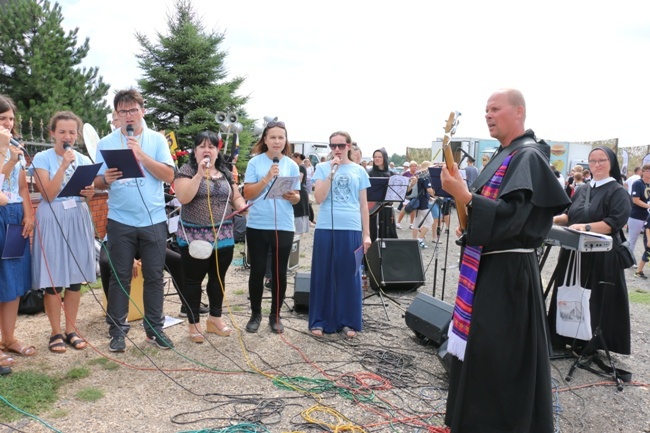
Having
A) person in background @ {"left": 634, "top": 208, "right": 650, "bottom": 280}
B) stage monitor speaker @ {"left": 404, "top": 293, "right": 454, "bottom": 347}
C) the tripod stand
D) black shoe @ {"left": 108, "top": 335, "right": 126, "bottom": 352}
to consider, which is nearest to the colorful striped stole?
stage monitor speaker @ {"left": 404, "top": 293, "right": 454, "bottom": 347}

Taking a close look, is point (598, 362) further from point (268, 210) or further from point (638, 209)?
point (638, 209)

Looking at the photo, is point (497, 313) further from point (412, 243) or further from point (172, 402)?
point (412, 243)

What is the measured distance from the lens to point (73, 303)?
4.16 meters

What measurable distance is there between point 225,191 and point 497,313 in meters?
2.65

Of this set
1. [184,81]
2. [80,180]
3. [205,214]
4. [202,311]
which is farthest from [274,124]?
[184,81]

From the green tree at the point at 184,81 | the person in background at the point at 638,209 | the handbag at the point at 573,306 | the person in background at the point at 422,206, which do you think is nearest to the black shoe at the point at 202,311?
the handbag at the point at 573,306

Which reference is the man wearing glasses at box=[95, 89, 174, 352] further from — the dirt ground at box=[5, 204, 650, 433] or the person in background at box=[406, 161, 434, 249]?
the person in background at box=[406, 161, 434, 249]

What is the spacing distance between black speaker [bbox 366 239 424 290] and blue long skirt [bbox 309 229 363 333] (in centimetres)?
181

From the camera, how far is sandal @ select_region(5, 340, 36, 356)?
3871 mm

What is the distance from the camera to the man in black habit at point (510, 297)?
245cm

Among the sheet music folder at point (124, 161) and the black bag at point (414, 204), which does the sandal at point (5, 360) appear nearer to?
the sheet music folder at point (124, 161)

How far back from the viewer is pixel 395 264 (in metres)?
6.70

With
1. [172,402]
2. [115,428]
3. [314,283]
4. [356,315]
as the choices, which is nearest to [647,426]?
[356,315]

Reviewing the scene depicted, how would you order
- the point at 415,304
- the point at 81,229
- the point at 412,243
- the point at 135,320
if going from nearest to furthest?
the point at 81,229 < the point at 415,304 < the point at 135,320 < the point at 412,243
